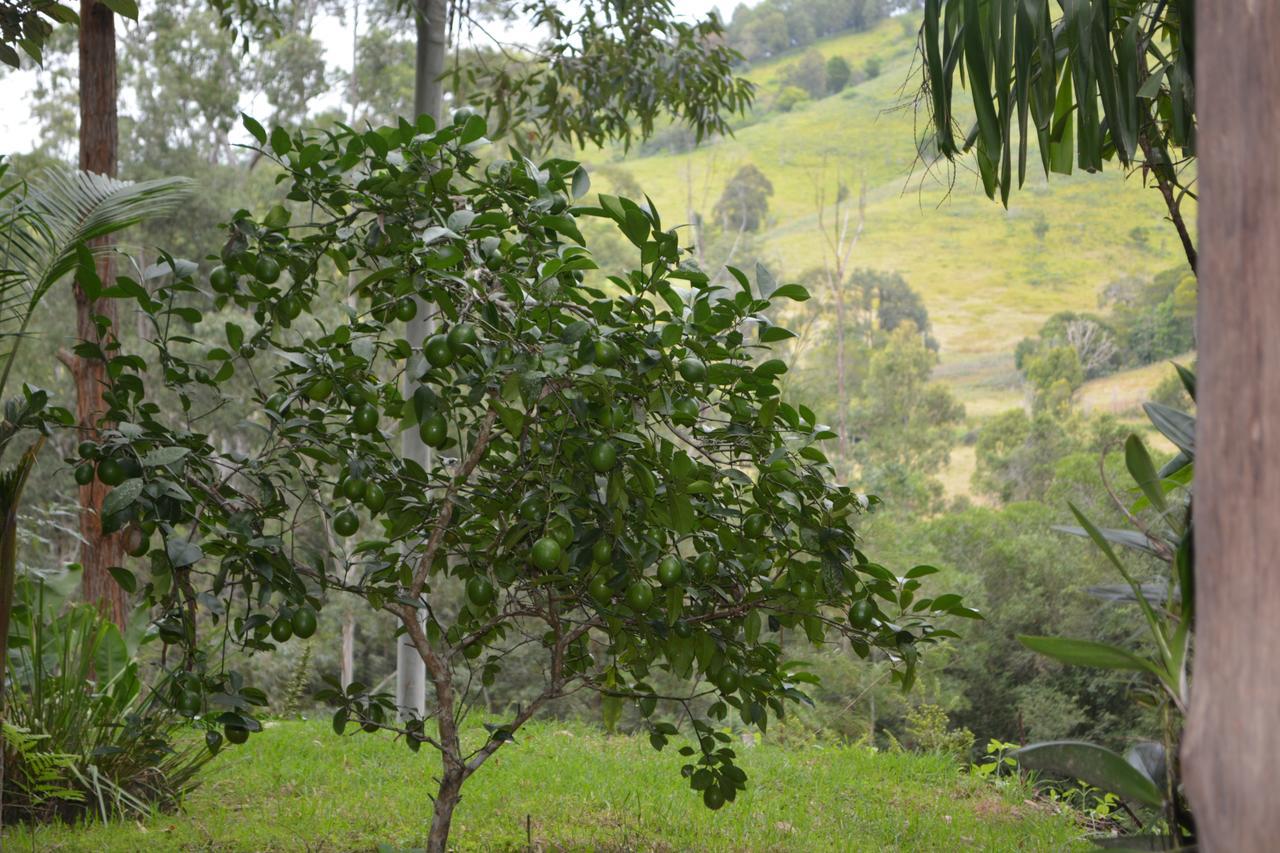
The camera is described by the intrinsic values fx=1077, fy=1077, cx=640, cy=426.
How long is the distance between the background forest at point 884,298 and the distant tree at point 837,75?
0.36 feet

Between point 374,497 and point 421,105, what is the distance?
394cm

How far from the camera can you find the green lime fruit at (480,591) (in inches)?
78.2

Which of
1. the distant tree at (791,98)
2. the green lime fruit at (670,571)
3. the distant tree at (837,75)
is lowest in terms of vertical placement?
the green lime fruit at (670,571)

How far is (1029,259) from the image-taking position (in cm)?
3556

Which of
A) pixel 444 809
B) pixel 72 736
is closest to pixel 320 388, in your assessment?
pixel 444 809

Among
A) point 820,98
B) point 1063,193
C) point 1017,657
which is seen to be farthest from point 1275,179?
point 820,98

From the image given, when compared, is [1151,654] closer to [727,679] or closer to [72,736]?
[727,679]

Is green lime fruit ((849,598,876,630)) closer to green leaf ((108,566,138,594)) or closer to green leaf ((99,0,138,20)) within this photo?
green leaf ((108,566,138,594))

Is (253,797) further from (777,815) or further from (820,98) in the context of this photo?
(820,98)

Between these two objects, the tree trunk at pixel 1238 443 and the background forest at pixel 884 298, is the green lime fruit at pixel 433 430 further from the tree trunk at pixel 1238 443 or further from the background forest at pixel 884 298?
the tree trunk at pixel 1238 443

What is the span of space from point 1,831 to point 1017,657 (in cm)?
1269

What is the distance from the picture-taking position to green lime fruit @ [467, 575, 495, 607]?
1.99 m

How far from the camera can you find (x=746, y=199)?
30734 millimetres

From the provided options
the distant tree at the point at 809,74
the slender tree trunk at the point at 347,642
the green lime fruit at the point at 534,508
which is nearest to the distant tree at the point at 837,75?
the distant tree at the point at 809,74
